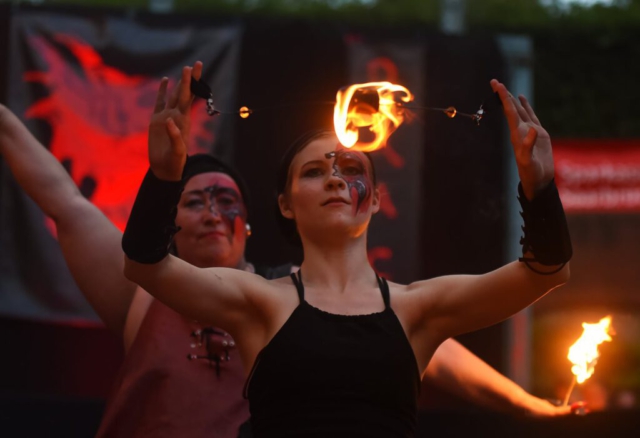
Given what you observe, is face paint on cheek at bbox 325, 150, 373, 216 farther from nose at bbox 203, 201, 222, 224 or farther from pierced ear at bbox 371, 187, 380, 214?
nose at bbox 203, 201, 222, 224

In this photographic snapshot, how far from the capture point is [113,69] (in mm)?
4969

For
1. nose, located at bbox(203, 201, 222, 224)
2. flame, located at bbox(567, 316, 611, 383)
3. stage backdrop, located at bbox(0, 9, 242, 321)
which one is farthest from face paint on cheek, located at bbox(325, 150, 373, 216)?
stage backdrop, located at bbox(0, 9, 242, 321)

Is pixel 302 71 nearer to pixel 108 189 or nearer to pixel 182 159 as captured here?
pixel 108 189

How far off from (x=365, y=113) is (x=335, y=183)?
0.63 feet

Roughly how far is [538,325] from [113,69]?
3735 millimetres

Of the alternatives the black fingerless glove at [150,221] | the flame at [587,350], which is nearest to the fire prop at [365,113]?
the black fingerless glove at [150,221]

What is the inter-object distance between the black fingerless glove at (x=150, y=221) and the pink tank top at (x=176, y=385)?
881mm

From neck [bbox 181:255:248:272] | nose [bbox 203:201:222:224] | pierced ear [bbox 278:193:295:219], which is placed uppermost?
nose [bbox 203:201:222:224]

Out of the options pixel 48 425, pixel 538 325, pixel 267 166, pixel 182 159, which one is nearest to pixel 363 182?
pixel 182 159

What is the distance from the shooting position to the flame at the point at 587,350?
2.95 meters

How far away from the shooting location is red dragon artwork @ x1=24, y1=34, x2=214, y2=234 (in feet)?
16.1

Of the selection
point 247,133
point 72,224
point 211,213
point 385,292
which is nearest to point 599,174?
point 247,133

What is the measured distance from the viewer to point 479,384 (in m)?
3.29

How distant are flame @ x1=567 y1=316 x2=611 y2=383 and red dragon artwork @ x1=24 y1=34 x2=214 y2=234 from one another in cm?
250
